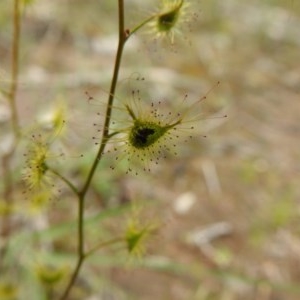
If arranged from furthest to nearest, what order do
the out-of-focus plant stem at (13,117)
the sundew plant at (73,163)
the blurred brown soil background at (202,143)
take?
the blurred brown soil background at (202,143), the out-of-focus plant stem at (13,117), the sundew plant at (73,163)

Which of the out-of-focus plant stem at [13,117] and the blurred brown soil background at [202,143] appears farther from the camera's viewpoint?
the blurred brown soil background at [202,143]

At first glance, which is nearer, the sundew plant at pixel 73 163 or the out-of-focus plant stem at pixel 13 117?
the sundew plant at pixel 73 163

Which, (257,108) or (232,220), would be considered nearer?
(232,220)

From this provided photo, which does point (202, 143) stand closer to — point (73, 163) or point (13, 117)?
point (73, 163)

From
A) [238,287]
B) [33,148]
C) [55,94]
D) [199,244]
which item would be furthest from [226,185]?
[33,148]

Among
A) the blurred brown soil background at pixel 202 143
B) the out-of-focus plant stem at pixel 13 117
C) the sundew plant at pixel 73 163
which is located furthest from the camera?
the blurred brown soil background at pixel 202 143

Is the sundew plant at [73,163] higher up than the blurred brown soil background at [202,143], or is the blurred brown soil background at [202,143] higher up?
the blurred brown soil background at [202,143]

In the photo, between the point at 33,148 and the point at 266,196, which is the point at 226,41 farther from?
the point at 33,148

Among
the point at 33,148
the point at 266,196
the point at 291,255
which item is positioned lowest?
the point at 33,148
